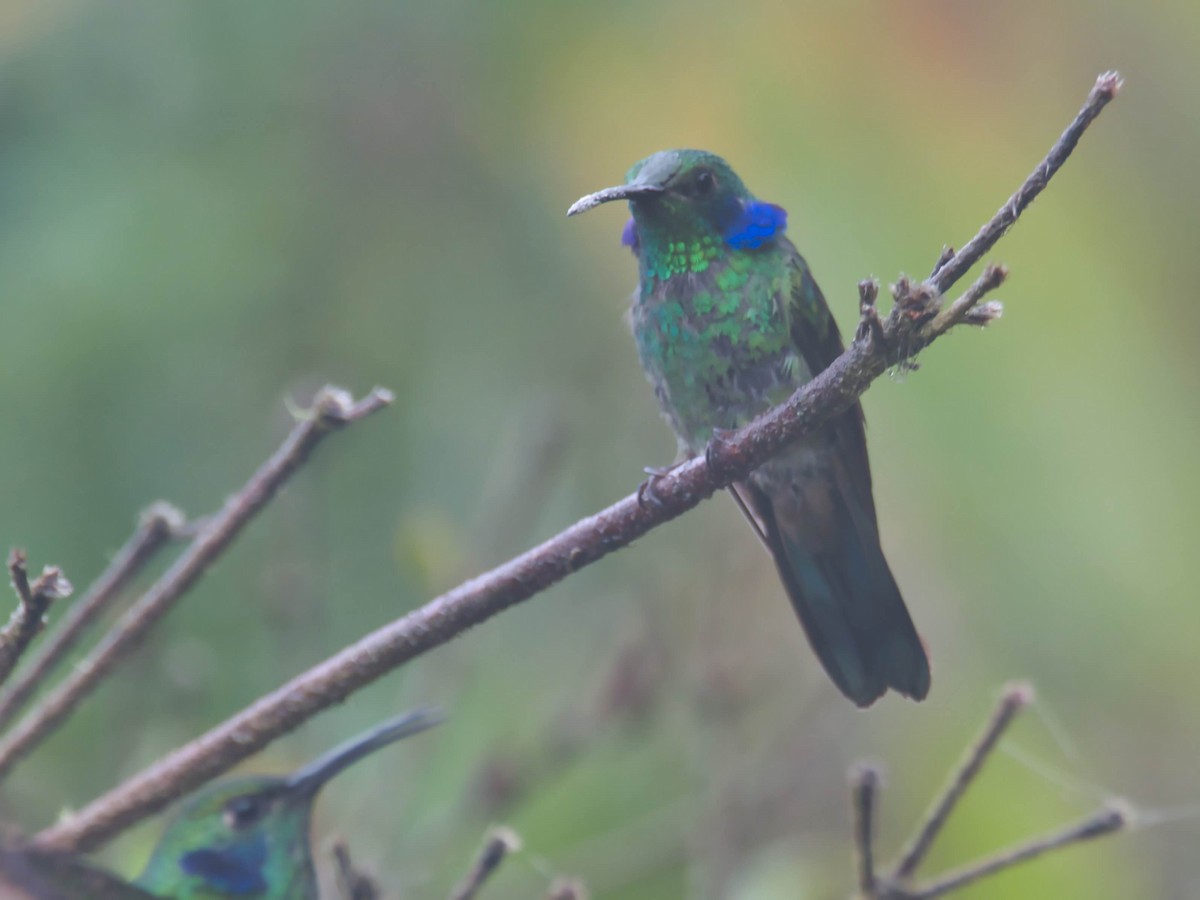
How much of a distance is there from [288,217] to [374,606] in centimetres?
79

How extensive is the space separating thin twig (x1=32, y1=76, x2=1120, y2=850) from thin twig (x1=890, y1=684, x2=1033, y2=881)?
1.34 feet

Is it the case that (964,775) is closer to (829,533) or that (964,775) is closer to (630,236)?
(829,533)

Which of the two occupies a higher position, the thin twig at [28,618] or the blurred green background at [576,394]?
the blurred green background at [576,394]

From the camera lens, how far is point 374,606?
2914 millimetres

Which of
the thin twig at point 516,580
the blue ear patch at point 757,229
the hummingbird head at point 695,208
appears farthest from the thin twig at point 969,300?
the blue ear patch at point 757,229

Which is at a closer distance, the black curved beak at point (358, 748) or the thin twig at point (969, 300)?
the thin twig at point (969, 300)

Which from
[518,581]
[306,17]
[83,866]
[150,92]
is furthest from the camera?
[306,17]

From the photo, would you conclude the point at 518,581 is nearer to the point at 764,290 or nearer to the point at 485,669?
the point at 764,290

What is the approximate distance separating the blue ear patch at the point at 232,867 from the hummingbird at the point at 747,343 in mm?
939

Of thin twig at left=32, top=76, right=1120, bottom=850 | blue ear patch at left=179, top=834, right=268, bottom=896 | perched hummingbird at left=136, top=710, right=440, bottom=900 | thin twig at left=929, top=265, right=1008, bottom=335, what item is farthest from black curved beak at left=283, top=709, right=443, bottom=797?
thin twig at left=929, top=265, right=1008, bottom=335

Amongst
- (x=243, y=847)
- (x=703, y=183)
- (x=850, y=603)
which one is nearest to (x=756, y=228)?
(x=703, y=183)

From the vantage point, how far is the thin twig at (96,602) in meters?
1.36

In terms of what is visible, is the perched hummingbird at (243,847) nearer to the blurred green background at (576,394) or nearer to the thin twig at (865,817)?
the blurred green background at (576,394)

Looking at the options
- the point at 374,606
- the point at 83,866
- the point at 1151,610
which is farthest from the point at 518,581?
the point at 374,606
